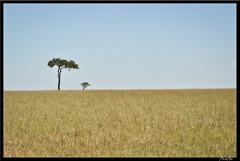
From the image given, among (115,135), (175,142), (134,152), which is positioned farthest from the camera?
(115,135)

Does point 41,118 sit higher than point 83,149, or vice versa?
point 41,118

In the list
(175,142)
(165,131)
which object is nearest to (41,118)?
(165,131)

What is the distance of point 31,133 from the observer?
20.9ft

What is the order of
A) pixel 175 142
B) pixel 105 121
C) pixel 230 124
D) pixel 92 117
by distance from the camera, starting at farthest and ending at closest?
pixel 92 117 < pixel 105 121 < pixel 230 124 < pixel 175 142

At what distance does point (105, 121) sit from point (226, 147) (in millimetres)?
3427

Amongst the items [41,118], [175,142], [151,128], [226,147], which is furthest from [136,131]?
[41,118]

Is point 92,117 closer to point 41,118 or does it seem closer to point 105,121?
point 105,121

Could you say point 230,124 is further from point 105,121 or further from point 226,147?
point 105,121

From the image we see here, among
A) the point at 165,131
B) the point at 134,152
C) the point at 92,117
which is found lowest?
the point at 134,152

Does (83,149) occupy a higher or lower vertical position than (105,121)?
lower

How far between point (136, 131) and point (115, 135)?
667 millimetres

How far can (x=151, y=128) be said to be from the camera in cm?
671

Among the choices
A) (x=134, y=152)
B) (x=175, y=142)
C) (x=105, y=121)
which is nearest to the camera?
(x=134, y=152)

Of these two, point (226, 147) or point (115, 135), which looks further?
point (115, 135)
